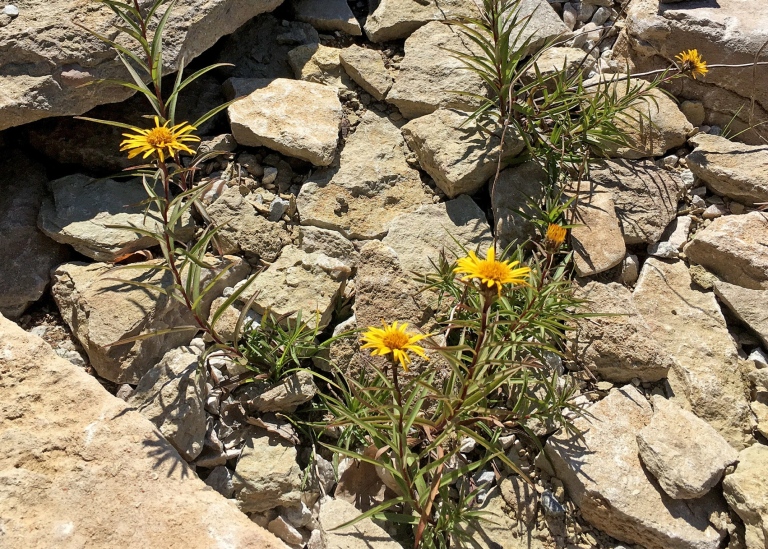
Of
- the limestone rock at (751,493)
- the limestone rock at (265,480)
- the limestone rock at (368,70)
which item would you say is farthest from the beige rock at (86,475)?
the limestone rock at (368,70)

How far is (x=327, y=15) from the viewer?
3.69 meters

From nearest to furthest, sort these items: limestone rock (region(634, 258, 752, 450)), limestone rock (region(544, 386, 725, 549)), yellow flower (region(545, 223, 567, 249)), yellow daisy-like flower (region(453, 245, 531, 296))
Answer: yellow daisy-like flower (region(453, 245, 531, 296)), limestone rock (region(544, 386, 725, 549)), yellow flower (region(545, 223, 567, 249)), limestone rock (region(634, 258, 752, 450))

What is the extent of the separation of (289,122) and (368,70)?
2.00ft

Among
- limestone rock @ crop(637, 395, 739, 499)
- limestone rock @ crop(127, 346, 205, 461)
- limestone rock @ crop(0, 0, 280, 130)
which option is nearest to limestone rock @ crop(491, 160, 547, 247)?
limestone rock @ crop(637, 395, 739, 499)

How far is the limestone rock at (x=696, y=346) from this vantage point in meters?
2.73

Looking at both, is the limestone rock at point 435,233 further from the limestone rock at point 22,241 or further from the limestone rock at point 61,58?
the limestone rock at point 22,241

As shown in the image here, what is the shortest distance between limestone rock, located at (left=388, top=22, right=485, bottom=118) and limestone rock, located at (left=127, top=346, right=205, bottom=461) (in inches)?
68.8

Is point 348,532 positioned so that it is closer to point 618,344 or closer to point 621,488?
point 621,488

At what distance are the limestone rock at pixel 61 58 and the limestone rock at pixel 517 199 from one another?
166 centimetres

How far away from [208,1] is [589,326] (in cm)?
232

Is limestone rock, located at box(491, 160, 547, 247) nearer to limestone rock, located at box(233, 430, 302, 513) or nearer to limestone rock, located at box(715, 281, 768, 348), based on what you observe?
limestone rock, located at box(715, 281, 768, 348)

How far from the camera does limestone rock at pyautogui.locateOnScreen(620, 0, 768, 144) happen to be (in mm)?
3496

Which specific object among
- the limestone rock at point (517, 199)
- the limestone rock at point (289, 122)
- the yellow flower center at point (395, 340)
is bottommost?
the limestone rock at point (517, 199)

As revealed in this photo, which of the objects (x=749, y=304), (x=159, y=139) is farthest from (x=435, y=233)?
(x=749, y=304)
